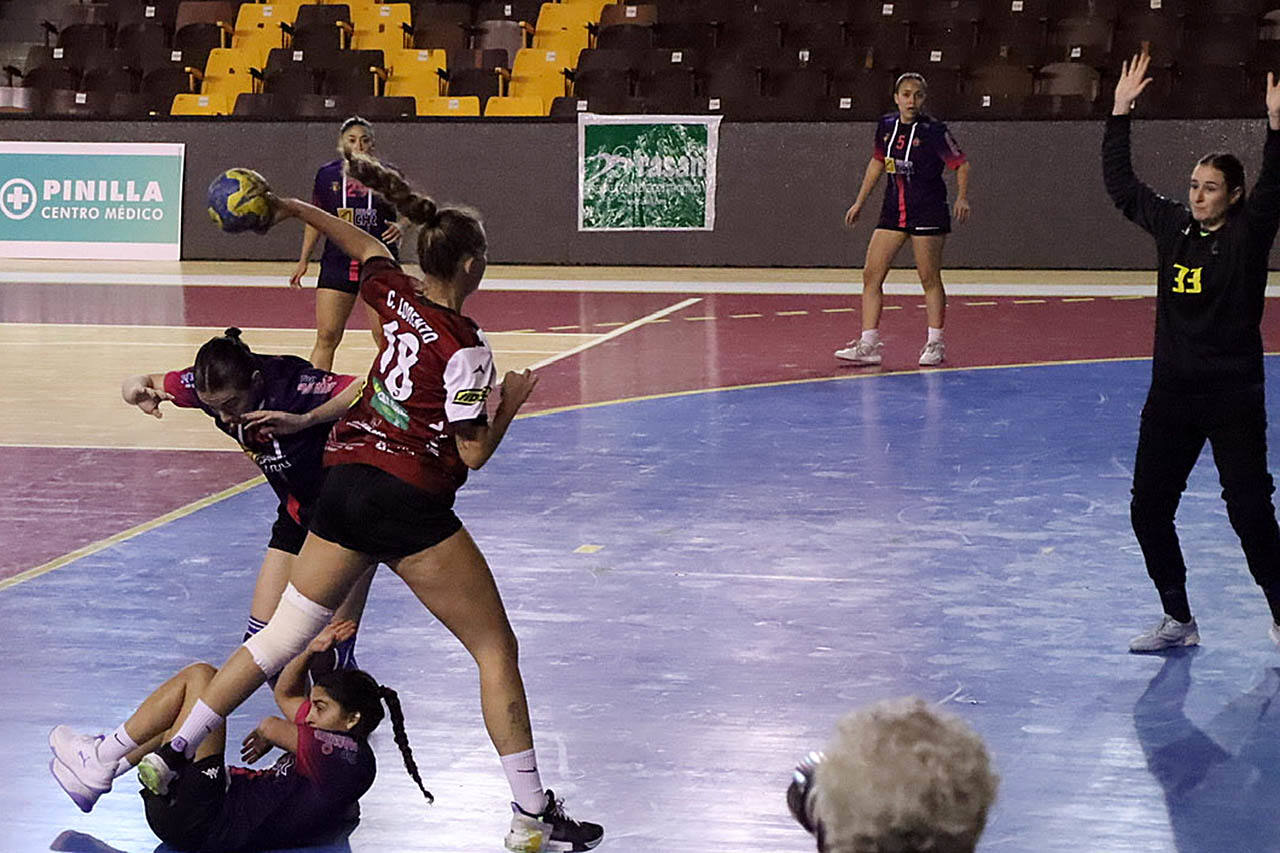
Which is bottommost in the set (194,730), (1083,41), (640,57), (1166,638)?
(1166,638)

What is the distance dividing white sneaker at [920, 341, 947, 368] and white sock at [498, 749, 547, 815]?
9.55 metres

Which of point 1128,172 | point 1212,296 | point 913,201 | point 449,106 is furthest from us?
point 449,106

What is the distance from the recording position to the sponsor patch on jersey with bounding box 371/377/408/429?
4895 millimetres

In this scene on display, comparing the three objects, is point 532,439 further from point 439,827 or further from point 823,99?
point 823,99

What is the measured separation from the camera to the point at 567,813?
17.2ft

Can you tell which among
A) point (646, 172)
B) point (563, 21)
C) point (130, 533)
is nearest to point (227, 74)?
point (563, 21)

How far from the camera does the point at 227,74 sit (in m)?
25.1

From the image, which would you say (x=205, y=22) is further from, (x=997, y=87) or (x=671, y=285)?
(x=997, y=87)

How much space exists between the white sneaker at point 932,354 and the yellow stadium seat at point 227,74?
44.6 feet

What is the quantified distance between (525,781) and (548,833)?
152mm

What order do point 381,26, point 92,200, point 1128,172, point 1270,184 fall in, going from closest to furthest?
point 1270,184 → point 1128,172 → point 92,200 → point 381,26

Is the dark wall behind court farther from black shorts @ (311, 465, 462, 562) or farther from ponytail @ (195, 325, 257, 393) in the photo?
black shorts @ (311, 465, 462, 562)

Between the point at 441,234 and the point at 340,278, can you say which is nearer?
the point at 441,234

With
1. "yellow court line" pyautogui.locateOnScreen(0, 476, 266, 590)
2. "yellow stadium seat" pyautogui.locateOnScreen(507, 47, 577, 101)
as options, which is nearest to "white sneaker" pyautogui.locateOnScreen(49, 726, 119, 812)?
"yellow court line" pyautogui.locateOnScreen(0, 476, 266, 590)
